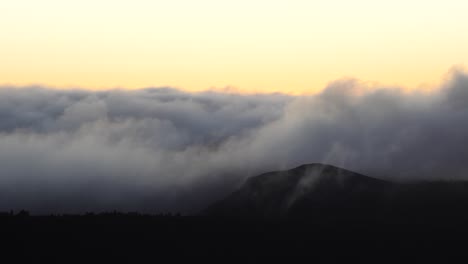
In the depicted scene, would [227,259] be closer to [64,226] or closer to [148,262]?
[148,262]

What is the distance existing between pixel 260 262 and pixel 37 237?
55826 millimetres

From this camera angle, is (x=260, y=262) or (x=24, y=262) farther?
(x=260, y=262)

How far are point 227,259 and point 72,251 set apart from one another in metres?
38.5

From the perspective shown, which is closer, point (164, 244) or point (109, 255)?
point (109, 255)

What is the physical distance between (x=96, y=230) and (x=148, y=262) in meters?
22.2

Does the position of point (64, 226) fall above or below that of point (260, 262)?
above

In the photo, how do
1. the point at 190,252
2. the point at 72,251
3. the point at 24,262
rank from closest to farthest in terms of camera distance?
the point at 24,262 < the point at 72,251 < the point at 190,252

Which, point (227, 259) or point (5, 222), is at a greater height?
point (5, 222)

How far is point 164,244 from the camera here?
19338 cm

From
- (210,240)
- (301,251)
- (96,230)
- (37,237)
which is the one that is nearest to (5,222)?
(37,237)

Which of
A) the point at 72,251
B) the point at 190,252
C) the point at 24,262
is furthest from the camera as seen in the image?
the point at 190,252

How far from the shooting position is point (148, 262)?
594 ft

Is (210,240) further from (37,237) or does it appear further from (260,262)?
(37,237)

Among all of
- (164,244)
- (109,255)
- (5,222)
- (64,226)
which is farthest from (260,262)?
(5,222)
